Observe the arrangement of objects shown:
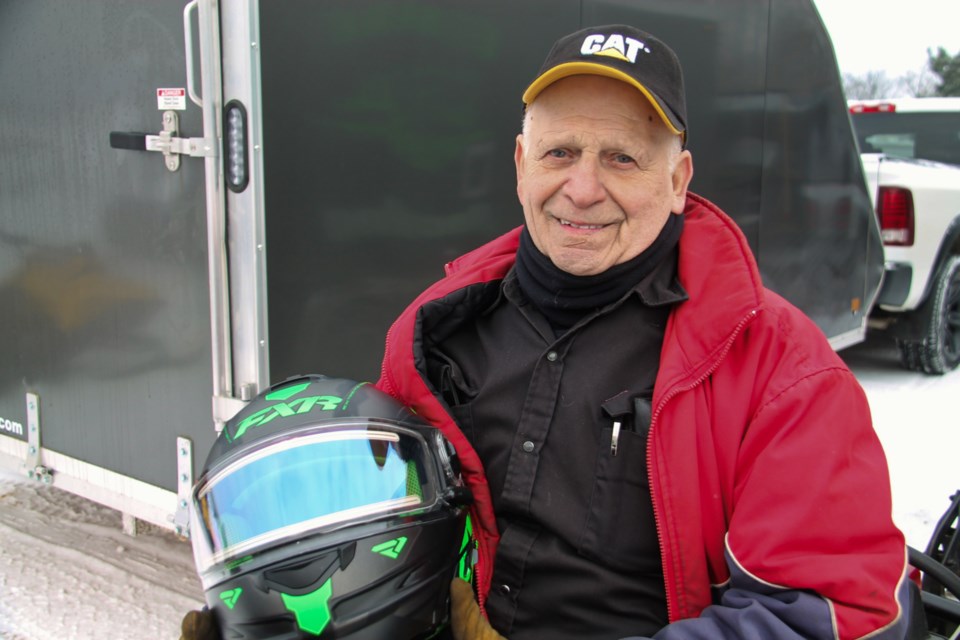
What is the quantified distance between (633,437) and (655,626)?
0.34m

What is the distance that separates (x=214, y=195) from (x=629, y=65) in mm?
1436

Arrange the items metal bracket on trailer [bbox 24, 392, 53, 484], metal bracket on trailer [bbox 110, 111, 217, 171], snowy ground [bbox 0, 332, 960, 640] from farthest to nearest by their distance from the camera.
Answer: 1. metal bracket on trailer [bbox 24, 392, 53, 484]
2. snowy ground [bbox 0, 332, 960, 640]
3. metal bracket on trailer [bbox 110, 111, 217, 171]

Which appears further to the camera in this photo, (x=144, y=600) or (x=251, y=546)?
(x=144, y=600)

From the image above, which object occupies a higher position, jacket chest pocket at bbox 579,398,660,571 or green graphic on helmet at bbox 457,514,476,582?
jacket chest pocket at bbox 579,398,660,571

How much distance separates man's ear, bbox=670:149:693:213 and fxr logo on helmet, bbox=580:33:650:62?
0.24 meters

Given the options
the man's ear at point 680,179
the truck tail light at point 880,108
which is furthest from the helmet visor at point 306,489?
the truck tail light at point 880,108

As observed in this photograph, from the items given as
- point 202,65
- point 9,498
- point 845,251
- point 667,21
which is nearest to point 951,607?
point 202,65

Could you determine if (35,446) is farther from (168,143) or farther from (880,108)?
(880,108)

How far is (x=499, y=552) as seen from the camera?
1.71 meters

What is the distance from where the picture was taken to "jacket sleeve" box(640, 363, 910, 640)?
1.31m

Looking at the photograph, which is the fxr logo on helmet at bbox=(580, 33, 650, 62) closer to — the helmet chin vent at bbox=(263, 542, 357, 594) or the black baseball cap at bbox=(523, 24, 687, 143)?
the black baseball cap at bbox=(523, 24, 687, 143)

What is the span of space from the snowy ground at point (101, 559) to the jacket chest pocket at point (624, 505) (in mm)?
1843

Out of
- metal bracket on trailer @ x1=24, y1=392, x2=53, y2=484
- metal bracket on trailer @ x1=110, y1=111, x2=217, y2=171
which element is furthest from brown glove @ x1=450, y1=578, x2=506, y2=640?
metal bracket on trailer @ x1=24, y1=392, x2=53, y2=484

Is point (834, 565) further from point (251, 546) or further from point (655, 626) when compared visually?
point (251, 546)
